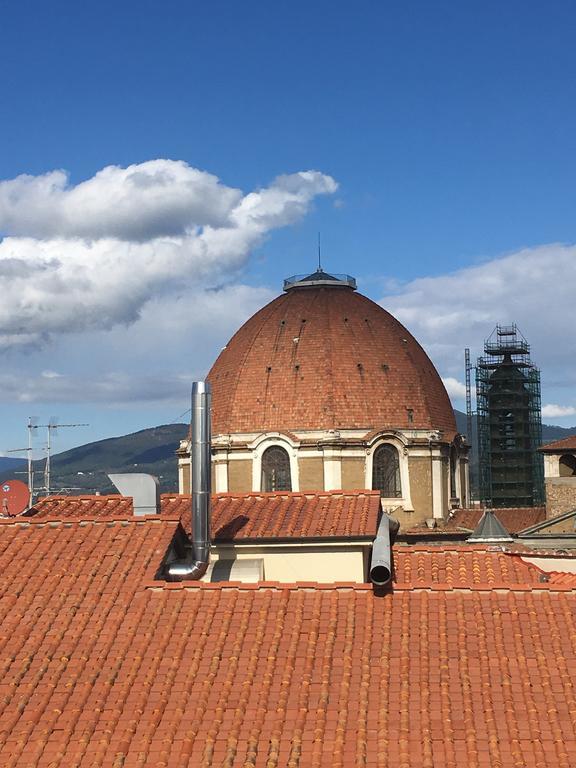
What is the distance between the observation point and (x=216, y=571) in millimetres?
18688

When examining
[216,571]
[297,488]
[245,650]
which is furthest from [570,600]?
[297,488]

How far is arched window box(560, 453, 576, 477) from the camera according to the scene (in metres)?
56.0

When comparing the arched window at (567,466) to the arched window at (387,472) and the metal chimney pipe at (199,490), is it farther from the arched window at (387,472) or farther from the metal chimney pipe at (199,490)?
the metal chimney pipe at (199,490)

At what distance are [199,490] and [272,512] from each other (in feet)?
11.4

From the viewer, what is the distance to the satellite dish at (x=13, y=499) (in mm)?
21203

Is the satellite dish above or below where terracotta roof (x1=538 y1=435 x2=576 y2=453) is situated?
above

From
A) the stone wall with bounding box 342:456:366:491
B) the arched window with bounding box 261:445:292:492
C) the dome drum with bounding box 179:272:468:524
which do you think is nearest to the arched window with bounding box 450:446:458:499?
the dome drum with bounding box 179:272:468:524

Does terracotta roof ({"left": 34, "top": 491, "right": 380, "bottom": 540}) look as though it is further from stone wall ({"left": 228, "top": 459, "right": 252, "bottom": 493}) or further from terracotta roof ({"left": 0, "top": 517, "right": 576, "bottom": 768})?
stone wall ({"left": 228, "top": 459, "right": 252, "bottom": 493})

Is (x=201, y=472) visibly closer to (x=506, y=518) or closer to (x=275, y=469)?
(x=275, y=469)

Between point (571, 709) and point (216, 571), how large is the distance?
8.20 metres

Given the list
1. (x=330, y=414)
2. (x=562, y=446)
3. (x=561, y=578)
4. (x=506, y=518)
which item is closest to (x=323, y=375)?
(x=330, y=414)

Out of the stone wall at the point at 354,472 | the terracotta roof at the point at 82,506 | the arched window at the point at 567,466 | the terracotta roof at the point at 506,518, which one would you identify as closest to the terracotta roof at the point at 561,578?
the terracotta roof at the point at 82,506

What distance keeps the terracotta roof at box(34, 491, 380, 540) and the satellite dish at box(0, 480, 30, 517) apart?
15.7 inches

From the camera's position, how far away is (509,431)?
2763 inches
